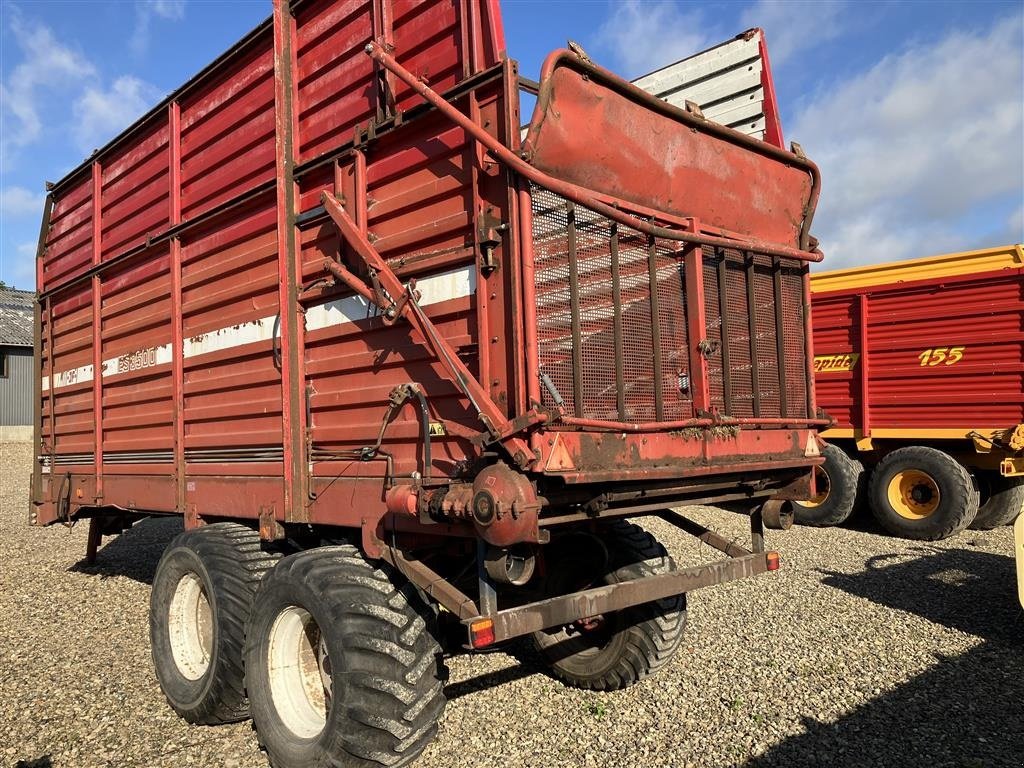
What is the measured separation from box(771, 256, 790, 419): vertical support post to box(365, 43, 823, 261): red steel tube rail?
274mm

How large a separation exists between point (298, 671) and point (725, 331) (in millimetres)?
2593

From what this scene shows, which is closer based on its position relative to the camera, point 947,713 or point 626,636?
point 947,713

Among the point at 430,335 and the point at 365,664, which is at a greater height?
the point at 430,335

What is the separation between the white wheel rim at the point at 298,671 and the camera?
134 inches

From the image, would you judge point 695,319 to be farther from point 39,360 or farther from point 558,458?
point 39,360

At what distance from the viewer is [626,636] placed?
4172mm

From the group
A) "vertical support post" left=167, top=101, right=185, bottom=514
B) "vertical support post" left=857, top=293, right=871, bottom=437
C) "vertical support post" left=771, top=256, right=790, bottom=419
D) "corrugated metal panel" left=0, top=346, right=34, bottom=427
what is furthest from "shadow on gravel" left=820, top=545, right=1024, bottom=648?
"corrugated metal panel" left=0, top=346, right=34, bottom=427

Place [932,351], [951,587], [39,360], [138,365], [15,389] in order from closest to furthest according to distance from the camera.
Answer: [138,365] → [951,587] → [39,360] → [932,351] → [15,389]

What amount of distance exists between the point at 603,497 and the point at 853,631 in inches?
128

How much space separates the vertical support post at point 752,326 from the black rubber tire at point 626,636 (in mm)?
1070

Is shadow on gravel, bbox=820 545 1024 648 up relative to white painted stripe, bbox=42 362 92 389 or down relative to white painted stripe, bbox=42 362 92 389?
down

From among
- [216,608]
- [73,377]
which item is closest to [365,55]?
[216,608]

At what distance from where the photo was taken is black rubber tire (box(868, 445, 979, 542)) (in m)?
8.24

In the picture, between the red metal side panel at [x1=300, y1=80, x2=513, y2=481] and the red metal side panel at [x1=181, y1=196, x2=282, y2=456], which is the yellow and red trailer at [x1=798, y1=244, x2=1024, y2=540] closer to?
the red metal side panel at [x1=300, y1=80, x2=513, y2=481]
